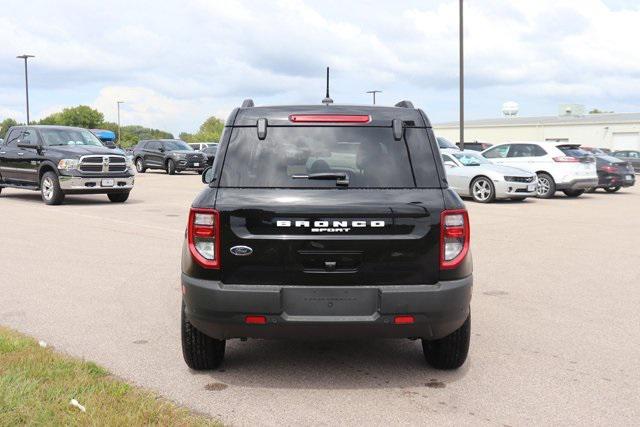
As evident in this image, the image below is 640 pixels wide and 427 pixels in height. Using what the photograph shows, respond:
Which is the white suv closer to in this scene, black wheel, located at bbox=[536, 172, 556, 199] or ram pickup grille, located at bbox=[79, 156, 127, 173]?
black wheel, located at bbox=[536, 172, 556, 199]

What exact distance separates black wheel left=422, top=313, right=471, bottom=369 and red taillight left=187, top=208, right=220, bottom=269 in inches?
61.4

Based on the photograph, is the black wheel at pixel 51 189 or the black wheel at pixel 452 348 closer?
the black wheel at pixel 452 348

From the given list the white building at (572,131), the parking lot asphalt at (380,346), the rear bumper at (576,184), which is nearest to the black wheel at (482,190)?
the rear bumper at (576,184)

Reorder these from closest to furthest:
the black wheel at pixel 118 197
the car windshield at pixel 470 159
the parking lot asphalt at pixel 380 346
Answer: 1. the parking lot asphalt at pixel 380 346
2. the black wheel at pixel 118 197
3. the car windshield at pixel 470 159

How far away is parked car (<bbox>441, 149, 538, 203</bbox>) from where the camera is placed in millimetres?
17562

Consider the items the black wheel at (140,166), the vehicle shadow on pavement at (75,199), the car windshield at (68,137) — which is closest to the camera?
the car windshield at (68,137)

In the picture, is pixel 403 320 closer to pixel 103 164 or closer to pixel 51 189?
pixel 103 164

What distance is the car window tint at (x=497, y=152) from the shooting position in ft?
66.5

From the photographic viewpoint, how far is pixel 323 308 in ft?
13.0

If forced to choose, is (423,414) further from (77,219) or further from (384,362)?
(77,219)

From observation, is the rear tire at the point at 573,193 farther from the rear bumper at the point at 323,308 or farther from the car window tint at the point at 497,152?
the rear bumper at the point at 323,308

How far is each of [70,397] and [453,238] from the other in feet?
7.70

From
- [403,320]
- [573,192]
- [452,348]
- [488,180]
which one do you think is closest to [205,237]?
[403,320]

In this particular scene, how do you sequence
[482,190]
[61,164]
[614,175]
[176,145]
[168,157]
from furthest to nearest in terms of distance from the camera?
[176,145] → [168,157] → [614,175] → [482,190] → [61,164]
